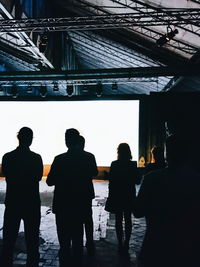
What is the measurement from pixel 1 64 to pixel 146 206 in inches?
520

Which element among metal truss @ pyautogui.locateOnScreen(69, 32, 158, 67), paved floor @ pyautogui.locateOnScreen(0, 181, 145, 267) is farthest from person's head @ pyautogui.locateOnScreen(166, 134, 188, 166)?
metal truss @ pyautogui.locateOnScreen(69, 32, 158, 67)

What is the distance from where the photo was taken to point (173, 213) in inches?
65.3

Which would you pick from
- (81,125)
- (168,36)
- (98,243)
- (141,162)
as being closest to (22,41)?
(81,125)

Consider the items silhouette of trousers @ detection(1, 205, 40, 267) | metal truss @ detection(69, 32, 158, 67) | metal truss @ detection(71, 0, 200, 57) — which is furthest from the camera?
metal truss @ detection(69, 32, 158, 67)

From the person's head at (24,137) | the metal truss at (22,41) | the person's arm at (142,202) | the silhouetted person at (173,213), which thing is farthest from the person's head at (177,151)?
the metal truss at (22,41)

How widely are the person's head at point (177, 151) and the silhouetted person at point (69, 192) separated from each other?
1698 millimetres

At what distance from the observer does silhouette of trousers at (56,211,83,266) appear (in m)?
3.25

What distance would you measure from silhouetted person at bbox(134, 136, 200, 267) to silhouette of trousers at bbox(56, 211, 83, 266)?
64.2 inches

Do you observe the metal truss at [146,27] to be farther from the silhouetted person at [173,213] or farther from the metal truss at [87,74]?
the silhouetted person at [173,213]

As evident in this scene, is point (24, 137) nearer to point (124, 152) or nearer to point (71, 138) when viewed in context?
point (71, 138)

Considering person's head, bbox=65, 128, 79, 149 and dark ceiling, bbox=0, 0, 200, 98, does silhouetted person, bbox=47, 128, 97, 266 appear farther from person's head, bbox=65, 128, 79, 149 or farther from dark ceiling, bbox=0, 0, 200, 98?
dark ceiling, bbox=0, 0, 200, 98

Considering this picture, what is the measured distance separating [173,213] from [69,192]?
5.79 feet

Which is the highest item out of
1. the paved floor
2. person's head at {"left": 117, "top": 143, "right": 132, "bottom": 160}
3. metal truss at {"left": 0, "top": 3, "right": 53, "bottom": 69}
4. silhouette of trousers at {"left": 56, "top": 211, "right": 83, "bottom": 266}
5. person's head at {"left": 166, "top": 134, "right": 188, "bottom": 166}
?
metal truss at {"left": 0, "top": 3, "right": 53, "bottom": 69}

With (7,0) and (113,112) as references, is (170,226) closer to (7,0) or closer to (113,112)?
(7,0)
